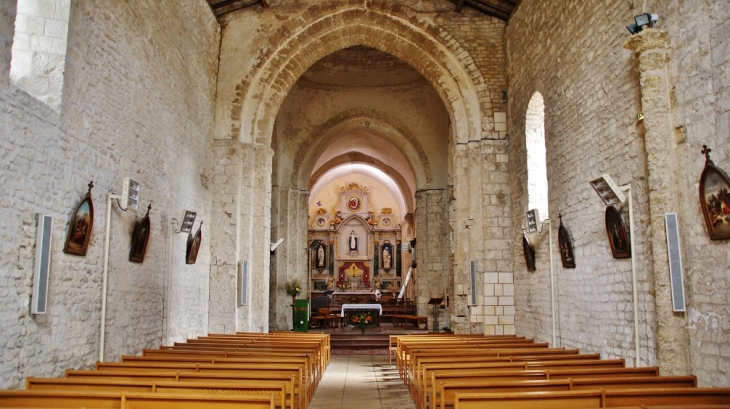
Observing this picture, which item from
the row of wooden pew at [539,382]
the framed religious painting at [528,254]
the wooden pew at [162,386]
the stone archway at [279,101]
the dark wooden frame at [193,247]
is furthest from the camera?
the stone archway at [279,101]

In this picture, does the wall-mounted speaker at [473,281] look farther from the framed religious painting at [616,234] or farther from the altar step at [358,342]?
the framed religious painting at [616,234]

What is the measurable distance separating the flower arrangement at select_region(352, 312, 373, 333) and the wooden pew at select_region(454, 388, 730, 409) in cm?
1267

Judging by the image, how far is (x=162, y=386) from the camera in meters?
5.30

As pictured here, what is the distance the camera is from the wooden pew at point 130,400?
4438mm

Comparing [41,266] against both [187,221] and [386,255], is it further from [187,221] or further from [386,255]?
[386,255]

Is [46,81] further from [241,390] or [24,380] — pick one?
[241,390]

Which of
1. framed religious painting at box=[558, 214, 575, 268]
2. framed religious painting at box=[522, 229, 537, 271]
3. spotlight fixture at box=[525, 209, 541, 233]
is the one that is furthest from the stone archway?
framed religious painting at box=[558, 214, 575, 268]

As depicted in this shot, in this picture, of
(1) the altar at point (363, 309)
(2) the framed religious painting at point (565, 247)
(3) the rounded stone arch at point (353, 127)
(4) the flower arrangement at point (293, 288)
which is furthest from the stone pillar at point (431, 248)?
(2) the framed religious painting at point (565, 247)

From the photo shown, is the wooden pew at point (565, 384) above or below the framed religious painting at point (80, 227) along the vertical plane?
below

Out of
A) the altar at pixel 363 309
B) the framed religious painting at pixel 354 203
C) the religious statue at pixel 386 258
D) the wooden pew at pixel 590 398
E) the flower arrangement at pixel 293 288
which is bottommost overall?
the wooden pew at pixel 590 398

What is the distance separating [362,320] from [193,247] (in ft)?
22.9

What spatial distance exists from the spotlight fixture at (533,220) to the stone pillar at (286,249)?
32.7 ft

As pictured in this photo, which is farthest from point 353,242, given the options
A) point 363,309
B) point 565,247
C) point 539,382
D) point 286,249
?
point 539,382

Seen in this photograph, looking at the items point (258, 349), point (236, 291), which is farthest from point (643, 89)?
point (236, 291)
